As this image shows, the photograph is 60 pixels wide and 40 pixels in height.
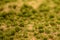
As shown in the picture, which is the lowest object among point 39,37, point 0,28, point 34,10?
point 39,37

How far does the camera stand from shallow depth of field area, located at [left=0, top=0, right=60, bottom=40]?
7.54 ft

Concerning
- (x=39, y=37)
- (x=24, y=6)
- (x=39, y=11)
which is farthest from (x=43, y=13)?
(x=39, y=37)

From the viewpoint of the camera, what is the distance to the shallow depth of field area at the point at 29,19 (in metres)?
2.30

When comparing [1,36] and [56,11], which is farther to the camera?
[56,11]

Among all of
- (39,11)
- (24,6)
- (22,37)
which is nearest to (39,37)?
(22,37)

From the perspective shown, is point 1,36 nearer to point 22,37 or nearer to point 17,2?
point 22,37

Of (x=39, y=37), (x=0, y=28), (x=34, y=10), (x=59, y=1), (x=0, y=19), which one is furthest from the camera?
(x=59, y=1)

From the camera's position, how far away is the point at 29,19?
2584mm

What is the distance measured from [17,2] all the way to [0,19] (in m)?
0.63

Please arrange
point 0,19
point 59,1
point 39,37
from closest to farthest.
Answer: point 39,37, point 0,19, point 59,1

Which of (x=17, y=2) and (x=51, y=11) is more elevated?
(x=17, y=2)

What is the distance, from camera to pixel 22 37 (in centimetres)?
226

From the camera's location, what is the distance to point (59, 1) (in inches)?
117

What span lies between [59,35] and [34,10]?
0.78 metres
